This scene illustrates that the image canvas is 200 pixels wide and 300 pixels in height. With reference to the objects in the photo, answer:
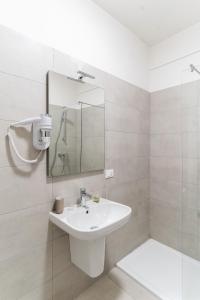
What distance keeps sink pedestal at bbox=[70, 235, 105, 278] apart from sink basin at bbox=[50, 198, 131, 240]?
0.37ft

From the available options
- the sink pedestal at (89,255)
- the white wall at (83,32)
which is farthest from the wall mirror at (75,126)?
the sink pedestal at (89,255)

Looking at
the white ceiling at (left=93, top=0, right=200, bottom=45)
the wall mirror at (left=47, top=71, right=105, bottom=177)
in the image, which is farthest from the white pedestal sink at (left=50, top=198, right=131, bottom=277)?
the white ceiling at (left=93, top=0, right=200, bottom=45)

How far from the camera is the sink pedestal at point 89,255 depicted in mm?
1323

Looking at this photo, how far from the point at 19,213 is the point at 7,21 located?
4.17ft

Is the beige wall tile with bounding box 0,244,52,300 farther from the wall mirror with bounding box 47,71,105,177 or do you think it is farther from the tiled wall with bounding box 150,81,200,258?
the tiled wall with bounding box 150,81,200,258

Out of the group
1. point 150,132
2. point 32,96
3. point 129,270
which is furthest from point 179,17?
point 129,270

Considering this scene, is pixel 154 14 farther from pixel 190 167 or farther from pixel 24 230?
pixel 24 230

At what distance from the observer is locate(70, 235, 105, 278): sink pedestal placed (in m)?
1.32

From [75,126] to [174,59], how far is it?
5.19 ft

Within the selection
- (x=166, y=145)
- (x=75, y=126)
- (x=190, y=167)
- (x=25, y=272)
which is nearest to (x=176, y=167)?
(x=190, y=167)

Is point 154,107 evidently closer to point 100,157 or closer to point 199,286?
point 100,157

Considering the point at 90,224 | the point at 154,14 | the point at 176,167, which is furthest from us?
the point at 176,167

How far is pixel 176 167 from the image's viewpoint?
7.04ft

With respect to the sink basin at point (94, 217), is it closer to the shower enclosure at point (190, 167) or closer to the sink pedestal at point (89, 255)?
the sink pedestal at point (89, 255)
